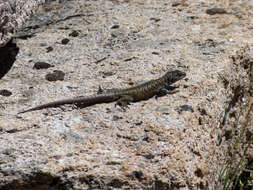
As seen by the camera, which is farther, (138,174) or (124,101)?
(124,101)

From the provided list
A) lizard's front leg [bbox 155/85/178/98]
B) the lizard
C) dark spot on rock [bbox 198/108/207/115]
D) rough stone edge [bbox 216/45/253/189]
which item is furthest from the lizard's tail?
rough stone edge [bbox 216/45/253/189]

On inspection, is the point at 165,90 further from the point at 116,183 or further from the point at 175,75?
the point at 116,183

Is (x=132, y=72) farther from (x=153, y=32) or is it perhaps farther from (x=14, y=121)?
(x=14, y=121)

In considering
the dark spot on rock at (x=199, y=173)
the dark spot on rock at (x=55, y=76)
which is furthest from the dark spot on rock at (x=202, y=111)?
the dark spot on rock at (x=55, y=76)

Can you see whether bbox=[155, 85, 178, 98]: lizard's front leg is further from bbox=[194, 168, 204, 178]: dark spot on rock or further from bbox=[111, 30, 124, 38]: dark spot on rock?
bbox=[111, 30, 124, 38]: dark spot on rock

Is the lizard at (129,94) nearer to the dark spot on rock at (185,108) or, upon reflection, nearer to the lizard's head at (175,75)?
the lizard's head at (175,75)

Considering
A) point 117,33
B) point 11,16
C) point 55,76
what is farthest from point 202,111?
point 11,16

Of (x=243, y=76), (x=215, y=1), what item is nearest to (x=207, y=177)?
(x=243, y=76)
